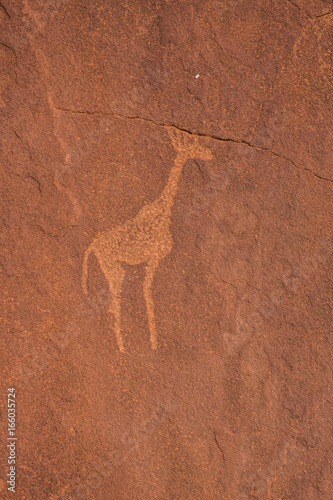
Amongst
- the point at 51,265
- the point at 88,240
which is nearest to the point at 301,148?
the point at 88,240

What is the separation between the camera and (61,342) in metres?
1.71

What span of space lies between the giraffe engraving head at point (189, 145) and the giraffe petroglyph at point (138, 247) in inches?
7.3

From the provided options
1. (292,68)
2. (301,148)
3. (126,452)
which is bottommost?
(126,452)

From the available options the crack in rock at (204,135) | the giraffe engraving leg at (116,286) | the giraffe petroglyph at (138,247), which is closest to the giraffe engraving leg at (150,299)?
the giraffe petroglyph at (138,247)

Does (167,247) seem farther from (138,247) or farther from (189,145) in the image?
(189,145)

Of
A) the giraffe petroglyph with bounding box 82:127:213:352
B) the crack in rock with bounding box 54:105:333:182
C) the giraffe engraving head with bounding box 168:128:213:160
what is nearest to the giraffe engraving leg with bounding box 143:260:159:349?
the giraffe petroglyph with bounding box 82:127:213:352

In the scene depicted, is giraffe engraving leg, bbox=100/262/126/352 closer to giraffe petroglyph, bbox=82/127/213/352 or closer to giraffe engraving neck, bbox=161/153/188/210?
giraffe petroglyph, bbox=82/127/213/352

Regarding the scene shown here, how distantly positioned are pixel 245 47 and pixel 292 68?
257 millimetres

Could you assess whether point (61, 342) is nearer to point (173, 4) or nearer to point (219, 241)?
point (219, 241)

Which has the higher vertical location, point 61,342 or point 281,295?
point 281,295

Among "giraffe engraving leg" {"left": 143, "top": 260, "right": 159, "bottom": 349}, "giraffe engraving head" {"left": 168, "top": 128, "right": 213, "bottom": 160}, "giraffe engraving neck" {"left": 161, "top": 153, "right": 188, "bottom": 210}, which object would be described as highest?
"giraffe engraving head" {"left": 168, "top": 128, "right": 213, "bottom": 160}

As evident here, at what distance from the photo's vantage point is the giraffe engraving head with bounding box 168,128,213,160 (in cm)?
175

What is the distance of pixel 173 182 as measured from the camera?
1.74 metres

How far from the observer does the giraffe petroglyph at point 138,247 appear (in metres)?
1.70
